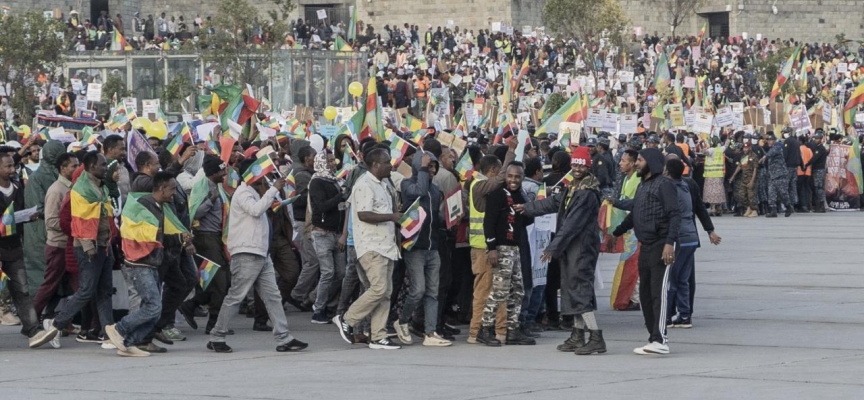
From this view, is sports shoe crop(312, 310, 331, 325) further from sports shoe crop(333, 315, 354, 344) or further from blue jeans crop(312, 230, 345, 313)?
sports shoe crop(333, 315, 354, 344)

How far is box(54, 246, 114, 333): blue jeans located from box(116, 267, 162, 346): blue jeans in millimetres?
408

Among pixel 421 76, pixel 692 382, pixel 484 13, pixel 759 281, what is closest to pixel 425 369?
pixel 692 382

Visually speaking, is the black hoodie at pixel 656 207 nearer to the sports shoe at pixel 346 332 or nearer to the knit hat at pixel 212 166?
the sports shoe at pixel 346 332

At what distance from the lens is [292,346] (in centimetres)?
1190

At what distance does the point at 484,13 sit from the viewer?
199 ft

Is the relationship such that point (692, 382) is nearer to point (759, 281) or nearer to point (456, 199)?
point (456, 199)

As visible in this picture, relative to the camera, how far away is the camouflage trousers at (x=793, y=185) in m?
27.9

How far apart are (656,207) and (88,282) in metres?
4.11

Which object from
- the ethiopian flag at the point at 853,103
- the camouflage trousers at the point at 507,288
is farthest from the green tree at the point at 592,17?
the camouflage trousers at the point at 507,288

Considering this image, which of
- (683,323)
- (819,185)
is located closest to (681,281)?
(683,323)

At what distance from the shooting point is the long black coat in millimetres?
11656

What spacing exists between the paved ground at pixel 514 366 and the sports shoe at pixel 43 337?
0.09 m

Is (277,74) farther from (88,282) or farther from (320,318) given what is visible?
(88,282)

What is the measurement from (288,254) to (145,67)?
22282mm
